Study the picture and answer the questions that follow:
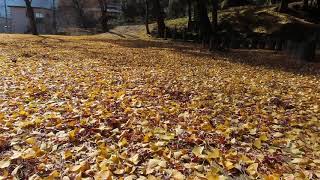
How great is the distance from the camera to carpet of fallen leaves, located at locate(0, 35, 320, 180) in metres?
4.21

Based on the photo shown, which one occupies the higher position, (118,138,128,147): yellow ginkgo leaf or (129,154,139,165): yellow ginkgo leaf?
(118,138,128,147): yellow ginkgo leaf

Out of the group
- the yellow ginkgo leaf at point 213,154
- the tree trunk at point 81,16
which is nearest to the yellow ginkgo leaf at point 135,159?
the yellow ginkgo leaf at point 213,154

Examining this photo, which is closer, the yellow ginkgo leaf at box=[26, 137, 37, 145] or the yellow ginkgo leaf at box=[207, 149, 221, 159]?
the yellow ginkgo leaf at box=[207, 149, 221, 159]

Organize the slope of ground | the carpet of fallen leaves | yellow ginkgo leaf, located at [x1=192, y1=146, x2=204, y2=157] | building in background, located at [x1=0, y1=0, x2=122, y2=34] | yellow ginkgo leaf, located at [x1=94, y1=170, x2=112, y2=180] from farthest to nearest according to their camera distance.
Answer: building in background, located at [x1=0, y1=0, x2=122, y2=34] → the slope of ground → yellow ginkgo leaf, located at [x1=192, y1=146, x2=204, y2=157] → the carpet of fallen leaves → yellow ginkgo leaf, located at [x1=94, y1=170, x2=112, y2=180]

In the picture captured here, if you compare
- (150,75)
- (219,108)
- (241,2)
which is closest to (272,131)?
(219,108)

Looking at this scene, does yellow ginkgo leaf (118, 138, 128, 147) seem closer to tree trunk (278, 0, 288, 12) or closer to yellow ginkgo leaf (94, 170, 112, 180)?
yellow ginkgo leaf (94, 170, 112, 180)

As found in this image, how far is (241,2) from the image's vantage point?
3809 cm

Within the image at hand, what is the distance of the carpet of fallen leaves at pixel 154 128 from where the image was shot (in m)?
4.21

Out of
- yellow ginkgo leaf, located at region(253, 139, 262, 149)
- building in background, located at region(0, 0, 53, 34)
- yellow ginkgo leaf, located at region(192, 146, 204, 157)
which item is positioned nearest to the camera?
yellow ginkgo leaf, located at region(192, 146, 204, 157)

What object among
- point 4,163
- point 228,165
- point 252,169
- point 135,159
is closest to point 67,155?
point 4,163

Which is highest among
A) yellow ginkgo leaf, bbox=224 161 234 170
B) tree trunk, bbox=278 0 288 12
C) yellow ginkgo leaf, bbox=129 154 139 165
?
tree trunk, bbox=278 0 288 12

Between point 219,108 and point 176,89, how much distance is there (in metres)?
1.89

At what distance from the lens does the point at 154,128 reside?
5.55 m

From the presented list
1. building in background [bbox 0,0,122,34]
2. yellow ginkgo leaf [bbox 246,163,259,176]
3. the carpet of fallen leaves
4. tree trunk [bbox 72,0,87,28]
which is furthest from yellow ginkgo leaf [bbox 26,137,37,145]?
tree trunk [bbox 72,0,87,28]
